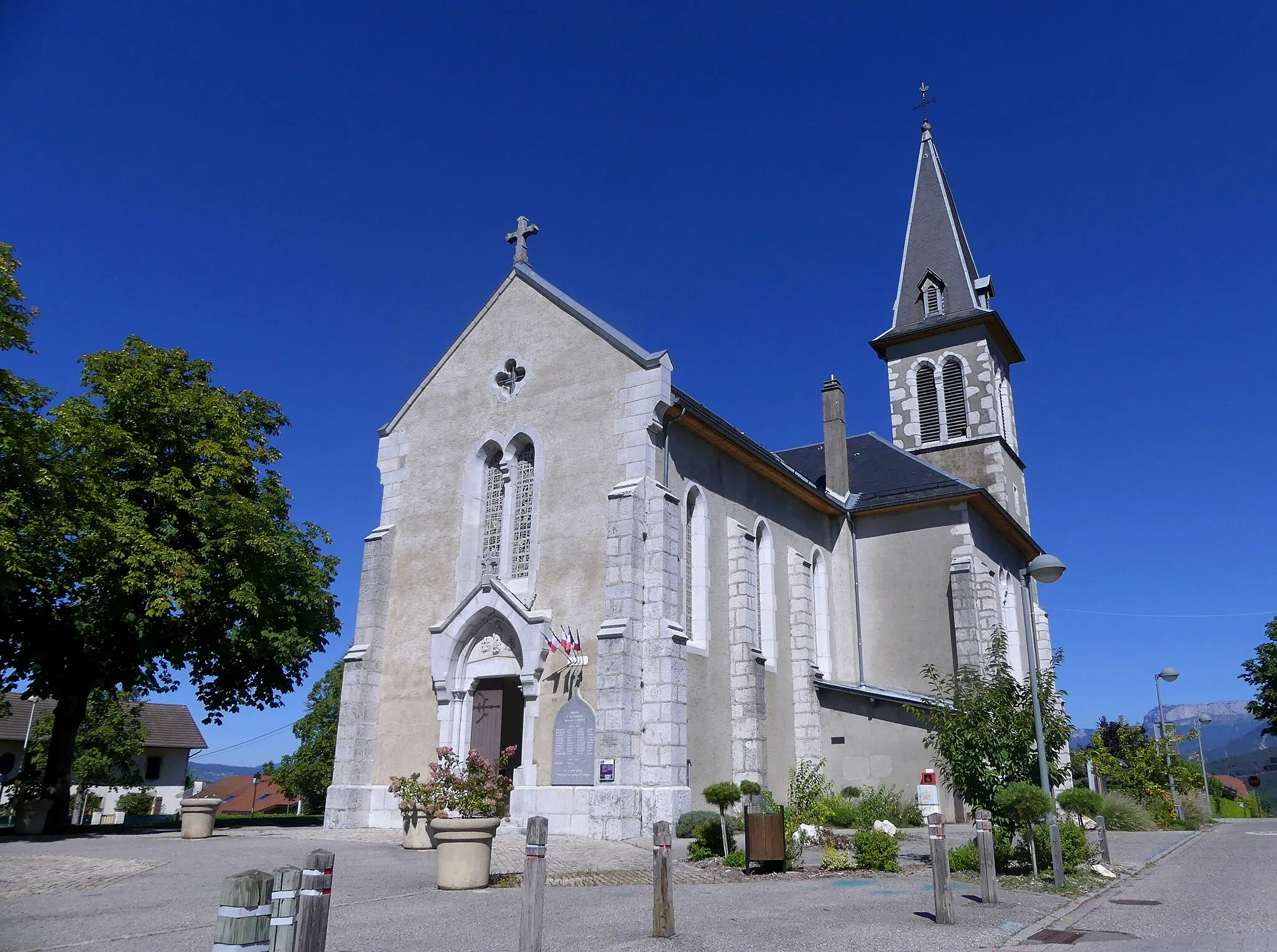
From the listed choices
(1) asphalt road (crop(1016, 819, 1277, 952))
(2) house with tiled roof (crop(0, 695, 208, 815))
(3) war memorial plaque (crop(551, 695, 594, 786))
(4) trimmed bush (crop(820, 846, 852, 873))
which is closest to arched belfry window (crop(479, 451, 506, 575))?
(3) war memorial plaque (crop(551, 695, 594, 786))

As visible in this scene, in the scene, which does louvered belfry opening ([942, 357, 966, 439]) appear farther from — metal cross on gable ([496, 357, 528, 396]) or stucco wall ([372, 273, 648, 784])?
metal cross on gable ([496, 357, 528, 396])

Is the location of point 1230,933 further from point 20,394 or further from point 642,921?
point 20,394

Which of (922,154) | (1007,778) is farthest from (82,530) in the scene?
(922,154)

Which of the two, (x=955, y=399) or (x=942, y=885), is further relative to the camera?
(x=955, y=399)

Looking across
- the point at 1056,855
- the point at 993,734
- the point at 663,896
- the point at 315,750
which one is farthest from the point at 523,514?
the point at 315,750

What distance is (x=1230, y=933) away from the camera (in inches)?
344

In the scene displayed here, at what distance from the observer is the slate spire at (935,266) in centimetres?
3572

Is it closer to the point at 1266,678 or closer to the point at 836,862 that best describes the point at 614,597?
the point at 836,862

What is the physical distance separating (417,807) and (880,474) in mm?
18925

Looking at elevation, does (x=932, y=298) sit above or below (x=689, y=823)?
above

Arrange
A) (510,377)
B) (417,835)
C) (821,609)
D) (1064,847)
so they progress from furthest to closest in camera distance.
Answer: (821,609) → (510,377) → (417,835) → (1064,847)

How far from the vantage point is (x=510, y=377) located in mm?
21297

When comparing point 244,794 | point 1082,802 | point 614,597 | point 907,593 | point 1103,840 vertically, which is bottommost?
point 244,794

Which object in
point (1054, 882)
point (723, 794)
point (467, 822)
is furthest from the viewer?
point (723, 794)
